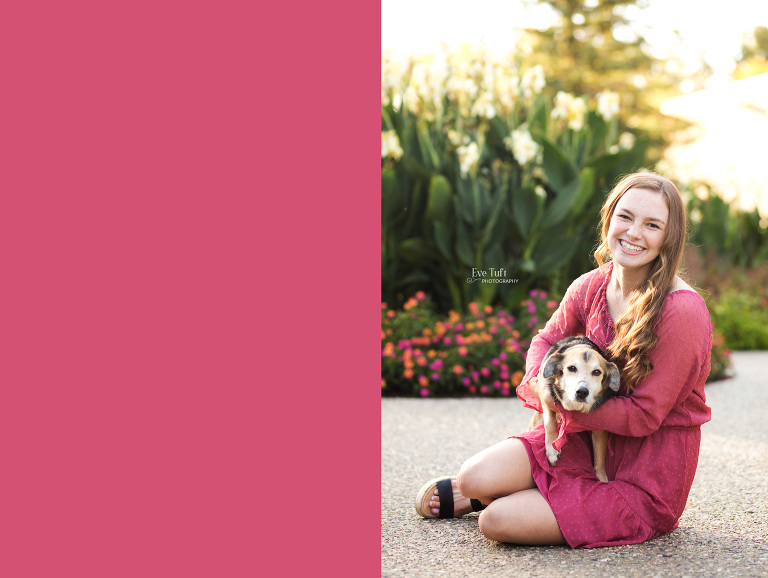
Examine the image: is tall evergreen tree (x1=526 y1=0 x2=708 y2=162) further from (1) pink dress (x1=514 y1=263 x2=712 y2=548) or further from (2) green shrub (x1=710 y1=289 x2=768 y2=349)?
(1) pink dress (x1=514 y1=263 x2=712 y2=548)

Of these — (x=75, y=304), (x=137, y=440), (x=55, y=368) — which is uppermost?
(x=75, y=304)

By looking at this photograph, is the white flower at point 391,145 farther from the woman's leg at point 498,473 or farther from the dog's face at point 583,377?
the dog's face at point 583,377

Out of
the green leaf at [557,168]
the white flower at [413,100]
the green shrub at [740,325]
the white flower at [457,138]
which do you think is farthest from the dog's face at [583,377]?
the green shrub at [740,325]

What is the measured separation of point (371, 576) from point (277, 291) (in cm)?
76

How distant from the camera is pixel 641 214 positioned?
2350 millimetres

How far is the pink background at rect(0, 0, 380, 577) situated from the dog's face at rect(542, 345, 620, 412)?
63 centimetres

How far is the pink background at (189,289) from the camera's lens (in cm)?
177

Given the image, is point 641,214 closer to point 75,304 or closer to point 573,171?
point 75,304

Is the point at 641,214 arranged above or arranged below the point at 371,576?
above

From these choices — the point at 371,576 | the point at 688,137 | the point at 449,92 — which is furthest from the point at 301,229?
the point at 688,137

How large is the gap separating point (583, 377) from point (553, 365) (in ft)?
0.36

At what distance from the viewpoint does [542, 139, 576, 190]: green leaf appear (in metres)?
5.92

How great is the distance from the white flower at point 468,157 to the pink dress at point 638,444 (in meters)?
3.44

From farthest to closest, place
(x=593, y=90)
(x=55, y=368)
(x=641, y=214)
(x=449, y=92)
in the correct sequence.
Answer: (x=593, y=90)
(x=449, y=92)
(x=641, y=214)
(x=55, y=368)
